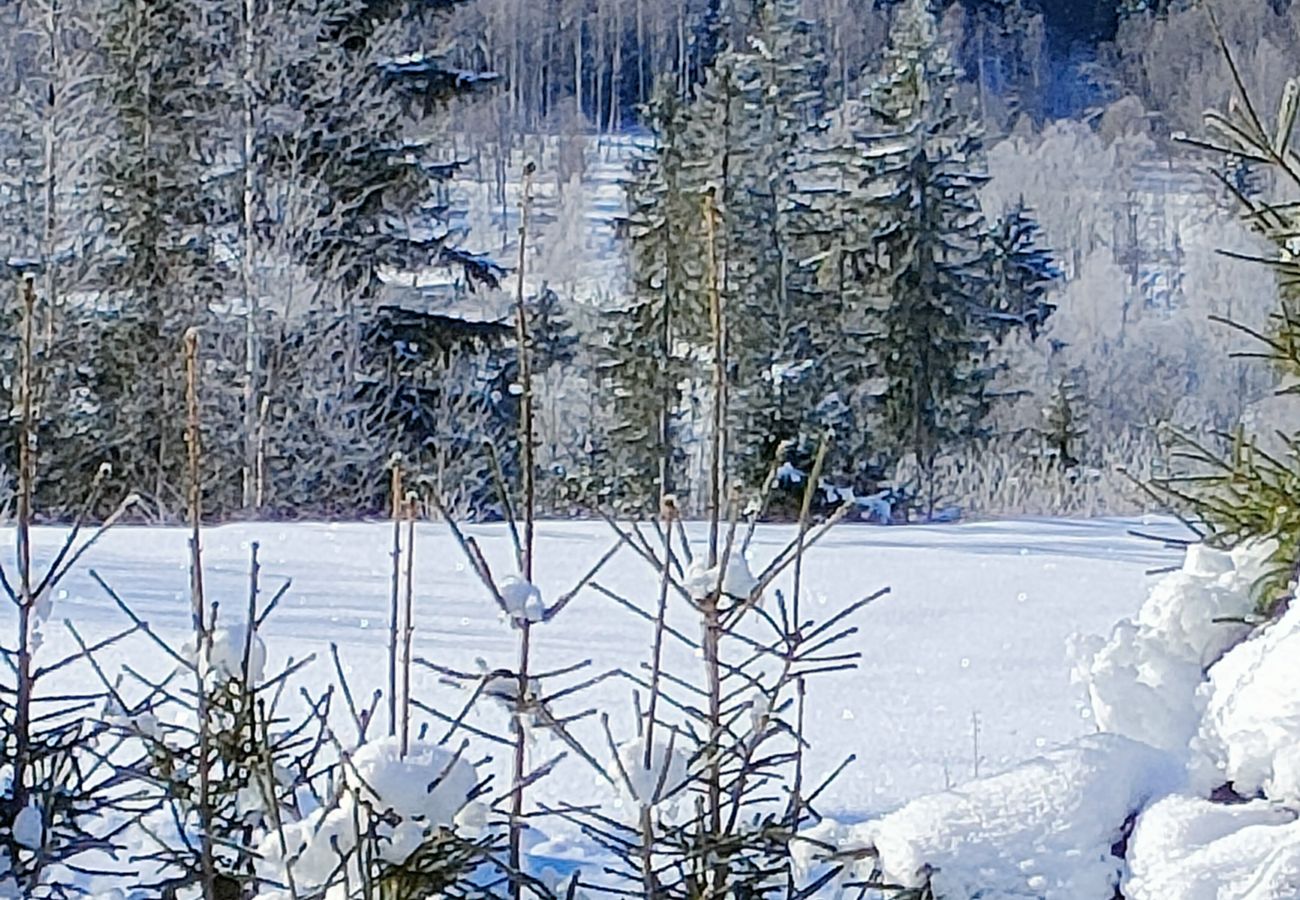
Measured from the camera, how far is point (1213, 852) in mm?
957

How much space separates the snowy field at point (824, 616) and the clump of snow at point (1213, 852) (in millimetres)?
997

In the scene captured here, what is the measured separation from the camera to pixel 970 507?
11344mm

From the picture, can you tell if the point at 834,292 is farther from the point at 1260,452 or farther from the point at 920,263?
the point at 1260,452

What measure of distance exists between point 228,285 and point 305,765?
11046 mm

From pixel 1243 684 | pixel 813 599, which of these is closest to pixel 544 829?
pixel 1243 684

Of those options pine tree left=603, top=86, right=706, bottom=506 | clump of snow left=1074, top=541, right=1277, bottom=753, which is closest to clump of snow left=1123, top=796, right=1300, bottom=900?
clump of snow left=1074, top=541, right=1277, bottom=753

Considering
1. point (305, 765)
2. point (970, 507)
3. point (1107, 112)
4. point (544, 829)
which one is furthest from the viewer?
→ point (1107, 112)

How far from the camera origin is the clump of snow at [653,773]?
1036 millimetres

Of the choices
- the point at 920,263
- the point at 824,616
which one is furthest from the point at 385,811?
the point at 920,263

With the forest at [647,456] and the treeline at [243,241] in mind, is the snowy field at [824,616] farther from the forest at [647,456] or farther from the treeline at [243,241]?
the treeline at [243,241]

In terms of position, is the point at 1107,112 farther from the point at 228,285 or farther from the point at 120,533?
the point at 120,533

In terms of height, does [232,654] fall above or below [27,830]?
above

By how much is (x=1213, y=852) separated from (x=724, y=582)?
33 cm

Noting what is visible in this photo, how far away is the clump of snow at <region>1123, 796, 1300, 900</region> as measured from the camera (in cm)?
92
